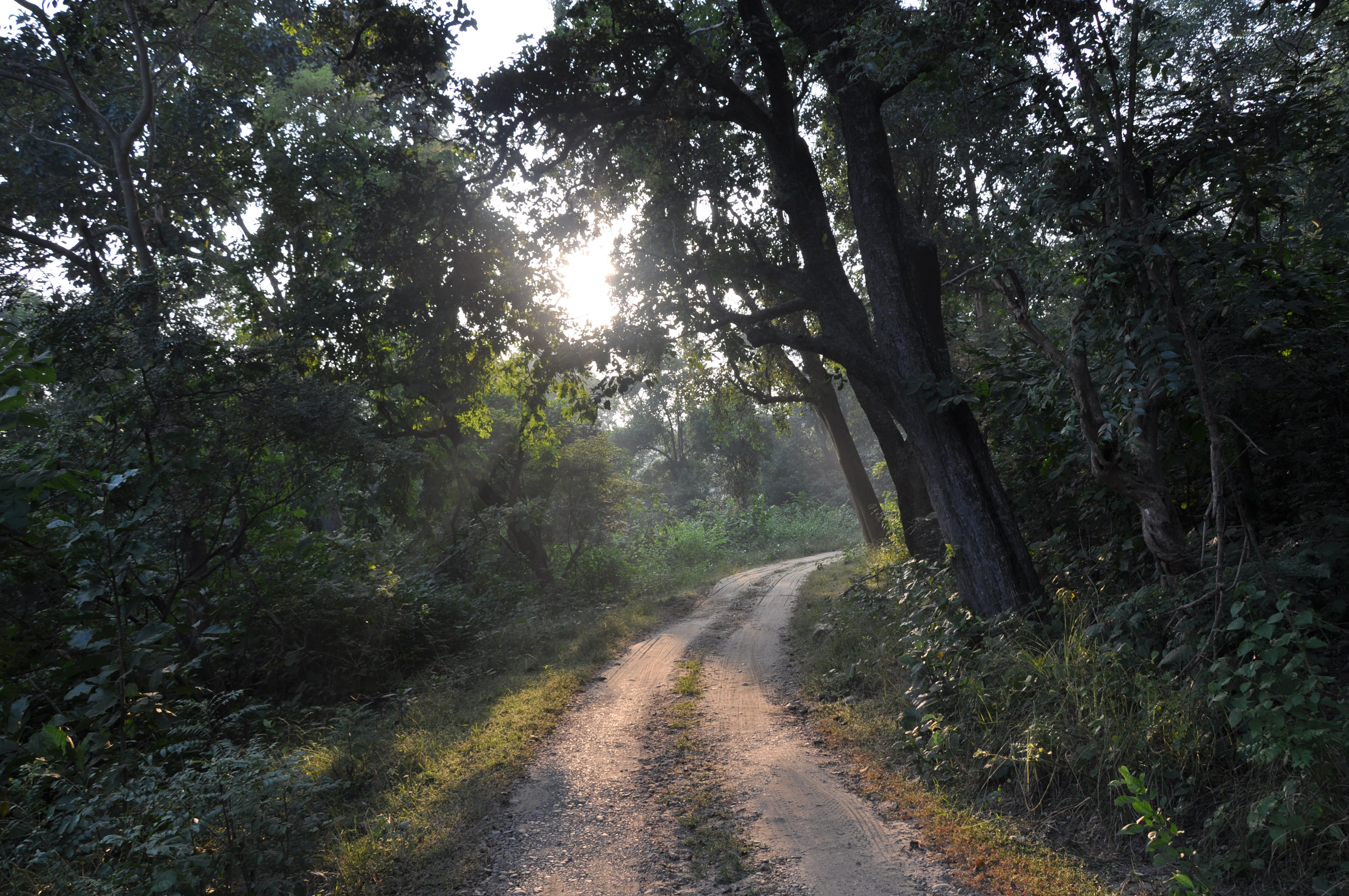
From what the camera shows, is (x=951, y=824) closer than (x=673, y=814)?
Yes

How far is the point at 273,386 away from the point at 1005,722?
828 cm

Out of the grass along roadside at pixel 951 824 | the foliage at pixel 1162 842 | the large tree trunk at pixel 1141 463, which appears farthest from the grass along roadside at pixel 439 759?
the large tree trunk at pixel 1141 463

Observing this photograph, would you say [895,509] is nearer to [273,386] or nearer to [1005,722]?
[1005,722]

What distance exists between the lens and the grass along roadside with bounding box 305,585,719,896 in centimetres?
A: 432

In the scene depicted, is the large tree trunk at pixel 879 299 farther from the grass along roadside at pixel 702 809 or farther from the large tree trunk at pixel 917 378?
the grass along roadside at pixel 702 809

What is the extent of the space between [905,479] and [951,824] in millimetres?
6570

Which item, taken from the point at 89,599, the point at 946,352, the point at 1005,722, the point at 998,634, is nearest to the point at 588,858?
the point at 1005,722

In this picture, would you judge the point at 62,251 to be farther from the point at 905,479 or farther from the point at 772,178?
the point at 905,479

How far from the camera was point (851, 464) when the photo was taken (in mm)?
16250

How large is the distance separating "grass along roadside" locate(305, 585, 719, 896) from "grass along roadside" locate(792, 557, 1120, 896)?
2.84 m

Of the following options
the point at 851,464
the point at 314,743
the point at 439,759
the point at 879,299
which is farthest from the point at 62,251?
the point at 851,464

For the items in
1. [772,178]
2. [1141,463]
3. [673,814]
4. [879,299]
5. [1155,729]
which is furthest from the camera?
[772,178]

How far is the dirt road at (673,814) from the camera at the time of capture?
3965 mm

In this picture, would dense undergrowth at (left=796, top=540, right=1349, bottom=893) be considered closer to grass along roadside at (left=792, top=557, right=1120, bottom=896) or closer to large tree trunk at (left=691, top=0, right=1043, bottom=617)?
grass along roadside at (left=792, top=557, right=1120, bottom=896)
